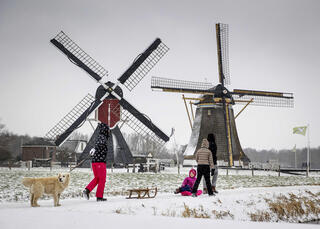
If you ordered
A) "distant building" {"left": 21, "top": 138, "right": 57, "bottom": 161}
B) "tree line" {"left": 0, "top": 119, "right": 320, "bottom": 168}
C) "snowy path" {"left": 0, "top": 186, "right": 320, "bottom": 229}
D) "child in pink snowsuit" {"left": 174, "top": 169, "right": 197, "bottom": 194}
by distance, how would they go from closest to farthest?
"snowy path" {"left": 0, "top": 186, "right": 320, "bottom": 229}, "child in pink snowsuit" {"left": 174, "top": 169, "right": 197, "bottom": 194}, "tree line" {"left": 0, "top": 119, "right": 320, "bottom": 168}, "distant building" {"left": 21, "top": 138, "right": 57, "bottom": 161}

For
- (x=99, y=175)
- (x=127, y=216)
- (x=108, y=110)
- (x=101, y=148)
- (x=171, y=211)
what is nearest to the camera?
(x=127, y=216)

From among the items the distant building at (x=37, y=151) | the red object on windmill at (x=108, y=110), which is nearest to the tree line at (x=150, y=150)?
the distant building at (x=37, y=151)

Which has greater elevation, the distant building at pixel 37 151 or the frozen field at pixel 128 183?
the distant building at pixel 37 151

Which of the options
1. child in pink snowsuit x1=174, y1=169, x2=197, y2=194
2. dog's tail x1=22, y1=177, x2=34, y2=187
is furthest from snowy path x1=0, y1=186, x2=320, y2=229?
child in pink snowsuit x1=174, y1=169, x2=197, y2=194

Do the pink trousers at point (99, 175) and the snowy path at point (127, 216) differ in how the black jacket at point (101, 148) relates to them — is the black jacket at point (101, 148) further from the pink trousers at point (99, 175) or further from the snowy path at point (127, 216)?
the snowy path at point (127, 216)

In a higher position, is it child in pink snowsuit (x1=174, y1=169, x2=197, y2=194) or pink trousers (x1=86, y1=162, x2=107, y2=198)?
pink trousers (x1=86, y1=162, x2=107, y2=198)

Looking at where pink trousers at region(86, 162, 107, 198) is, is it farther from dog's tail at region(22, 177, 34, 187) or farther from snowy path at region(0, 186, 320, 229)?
dog's tail at region(22, 177, 34, 187)

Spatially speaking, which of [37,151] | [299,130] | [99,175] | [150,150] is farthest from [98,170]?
[150,150]

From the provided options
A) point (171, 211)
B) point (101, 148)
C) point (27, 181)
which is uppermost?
point (101, 148)

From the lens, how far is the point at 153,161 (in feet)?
90.0

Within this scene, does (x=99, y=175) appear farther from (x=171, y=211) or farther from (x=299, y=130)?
(x=299, y=130)

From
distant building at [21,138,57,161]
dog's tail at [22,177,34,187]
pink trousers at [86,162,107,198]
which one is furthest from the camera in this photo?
distant building at [21,138,57,161]

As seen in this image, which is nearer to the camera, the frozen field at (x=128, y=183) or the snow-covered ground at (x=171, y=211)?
the snow-covered ground at (x=171, y=211)

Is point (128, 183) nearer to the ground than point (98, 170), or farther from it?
nearer to the ground
